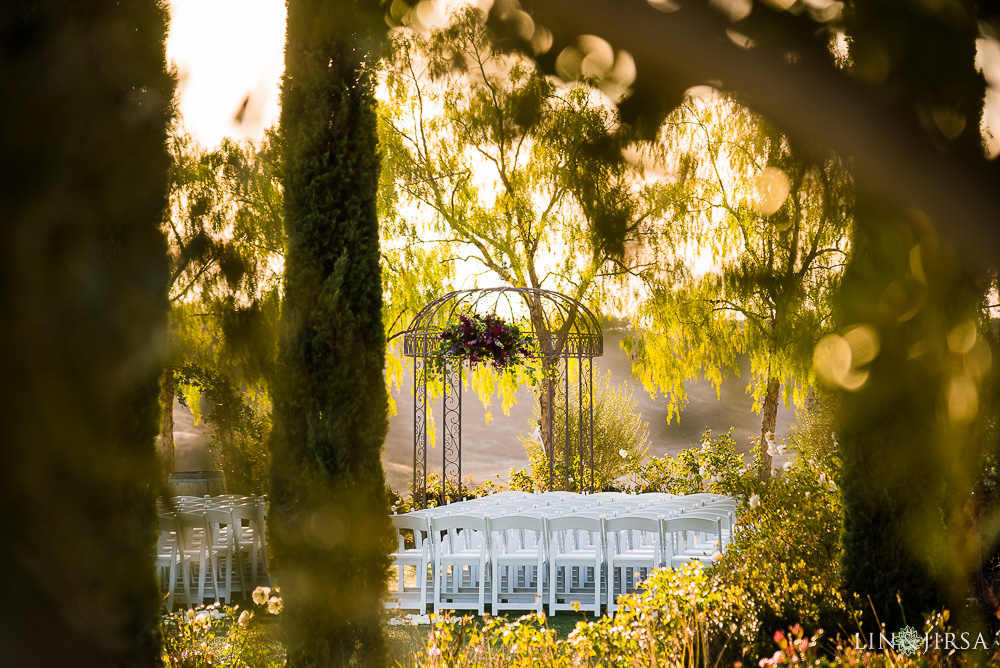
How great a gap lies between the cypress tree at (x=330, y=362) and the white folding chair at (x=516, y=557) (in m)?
1.98

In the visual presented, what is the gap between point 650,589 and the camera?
3920mm

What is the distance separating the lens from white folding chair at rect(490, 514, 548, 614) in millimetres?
5535

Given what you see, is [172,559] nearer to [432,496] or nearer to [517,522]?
[517,522]

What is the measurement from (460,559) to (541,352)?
4.06 m

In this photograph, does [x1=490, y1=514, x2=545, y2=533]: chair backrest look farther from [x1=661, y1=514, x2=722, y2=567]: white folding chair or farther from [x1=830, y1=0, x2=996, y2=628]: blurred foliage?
[x1=830, y1=0, x2=996, y2=628]: blurred foliage

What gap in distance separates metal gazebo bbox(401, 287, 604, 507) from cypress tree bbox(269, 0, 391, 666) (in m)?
4.91

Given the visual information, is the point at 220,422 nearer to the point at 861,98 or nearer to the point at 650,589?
the point at 650,589

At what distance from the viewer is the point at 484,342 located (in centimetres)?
830

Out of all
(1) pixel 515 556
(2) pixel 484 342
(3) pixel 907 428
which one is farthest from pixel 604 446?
(3) pixel 907 428

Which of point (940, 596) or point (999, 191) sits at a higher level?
point (999, 191)

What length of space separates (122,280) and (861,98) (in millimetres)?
2602

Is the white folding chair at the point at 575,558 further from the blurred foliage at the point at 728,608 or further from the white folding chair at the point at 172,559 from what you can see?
the white folding chair at the point at 172,559

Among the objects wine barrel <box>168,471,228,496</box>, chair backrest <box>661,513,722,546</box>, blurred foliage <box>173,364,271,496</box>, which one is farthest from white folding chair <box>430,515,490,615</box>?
wine barrel <box>168,471,228,496</box>

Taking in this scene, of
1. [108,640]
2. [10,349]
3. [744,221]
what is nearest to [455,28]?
[10,349]
